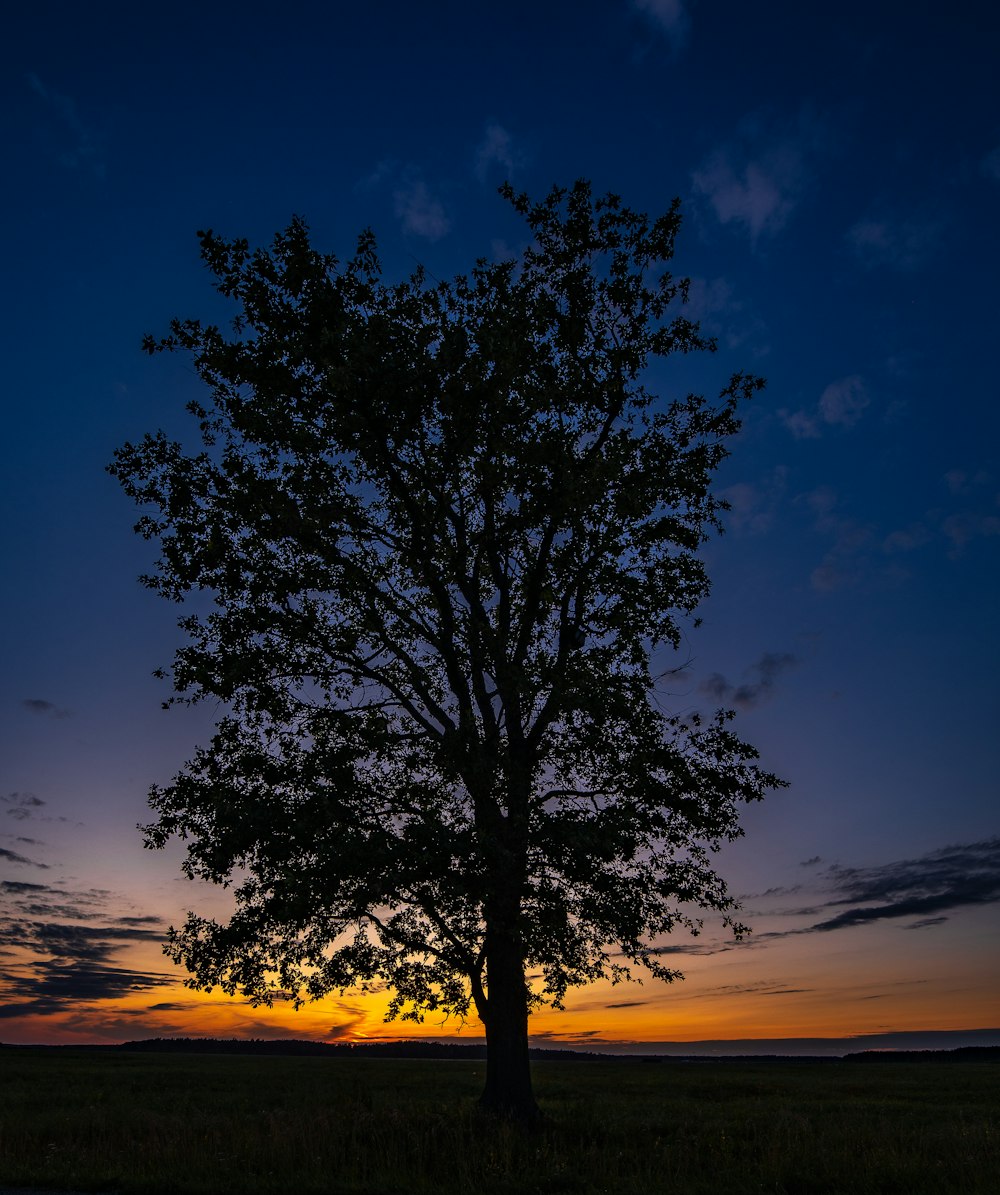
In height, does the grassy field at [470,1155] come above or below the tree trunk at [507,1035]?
below

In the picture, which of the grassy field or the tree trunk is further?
the tree trunk

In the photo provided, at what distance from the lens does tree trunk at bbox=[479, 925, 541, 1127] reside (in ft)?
54.9

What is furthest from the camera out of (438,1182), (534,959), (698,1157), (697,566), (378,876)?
(697,566)

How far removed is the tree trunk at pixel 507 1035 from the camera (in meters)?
16.7

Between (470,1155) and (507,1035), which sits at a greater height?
(507,1035)

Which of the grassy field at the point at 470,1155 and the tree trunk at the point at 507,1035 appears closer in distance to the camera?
the grassy field at the point at 470,1155

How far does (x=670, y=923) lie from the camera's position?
18.6 metres

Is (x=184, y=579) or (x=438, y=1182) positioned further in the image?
(x=184, y=579)

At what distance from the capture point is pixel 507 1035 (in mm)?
17391

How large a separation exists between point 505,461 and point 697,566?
18.1ft

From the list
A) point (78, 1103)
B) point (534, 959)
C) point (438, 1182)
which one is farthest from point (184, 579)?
point (78, 1103)

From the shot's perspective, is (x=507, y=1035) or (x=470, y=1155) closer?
(x=470, y=1155)

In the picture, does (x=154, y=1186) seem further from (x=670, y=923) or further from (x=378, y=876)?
(x=670, y=923)

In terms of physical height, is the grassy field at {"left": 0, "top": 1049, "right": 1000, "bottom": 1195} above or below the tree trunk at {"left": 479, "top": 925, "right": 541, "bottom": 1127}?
below
